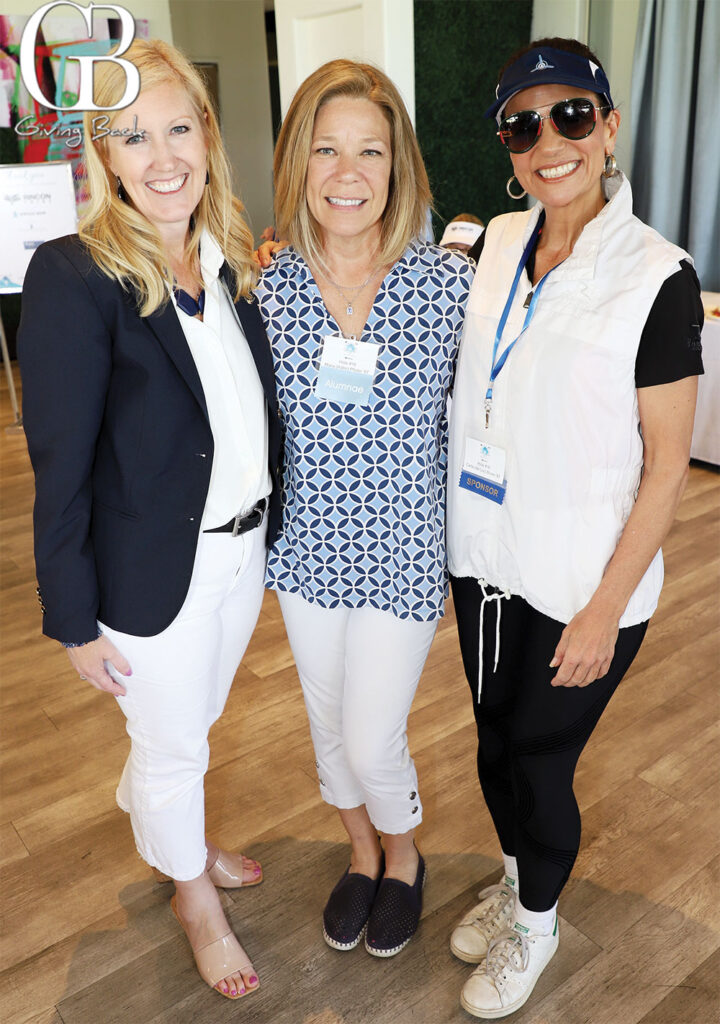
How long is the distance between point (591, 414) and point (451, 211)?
14.7 feet

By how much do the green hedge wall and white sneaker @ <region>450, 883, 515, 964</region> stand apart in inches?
151

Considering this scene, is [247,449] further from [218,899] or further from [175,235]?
[218,899]

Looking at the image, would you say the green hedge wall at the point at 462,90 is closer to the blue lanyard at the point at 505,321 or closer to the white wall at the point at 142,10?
the white wall at the point at 142,10

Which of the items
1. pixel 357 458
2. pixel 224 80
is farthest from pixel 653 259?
pixel 224 80

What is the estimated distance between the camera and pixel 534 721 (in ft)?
5.00

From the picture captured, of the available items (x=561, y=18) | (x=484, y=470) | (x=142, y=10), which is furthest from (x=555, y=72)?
(x=142, y=10)

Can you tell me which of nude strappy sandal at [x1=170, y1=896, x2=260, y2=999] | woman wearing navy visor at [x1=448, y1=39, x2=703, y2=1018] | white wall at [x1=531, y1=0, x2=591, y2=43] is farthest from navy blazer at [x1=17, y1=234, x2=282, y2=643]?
white wall at [x1=531, y1=0, x2=591, y2=43]

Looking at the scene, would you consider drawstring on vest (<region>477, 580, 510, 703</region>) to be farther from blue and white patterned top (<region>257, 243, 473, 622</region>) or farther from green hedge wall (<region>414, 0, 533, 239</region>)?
green hedge wall (<region>414, 0, 533, 239</region>)

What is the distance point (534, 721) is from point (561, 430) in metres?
0.52

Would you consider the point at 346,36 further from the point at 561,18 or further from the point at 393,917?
the point at 393,917

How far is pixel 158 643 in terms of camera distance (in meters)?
1.52

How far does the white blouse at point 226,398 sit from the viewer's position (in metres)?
1.45

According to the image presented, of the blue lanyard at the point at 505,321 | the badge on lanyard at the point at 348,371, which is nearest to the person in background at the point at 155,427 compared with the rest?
the badge on lanyard at the point at 348,371

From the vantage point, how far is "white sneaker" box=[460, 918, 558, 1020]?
5.49ft
